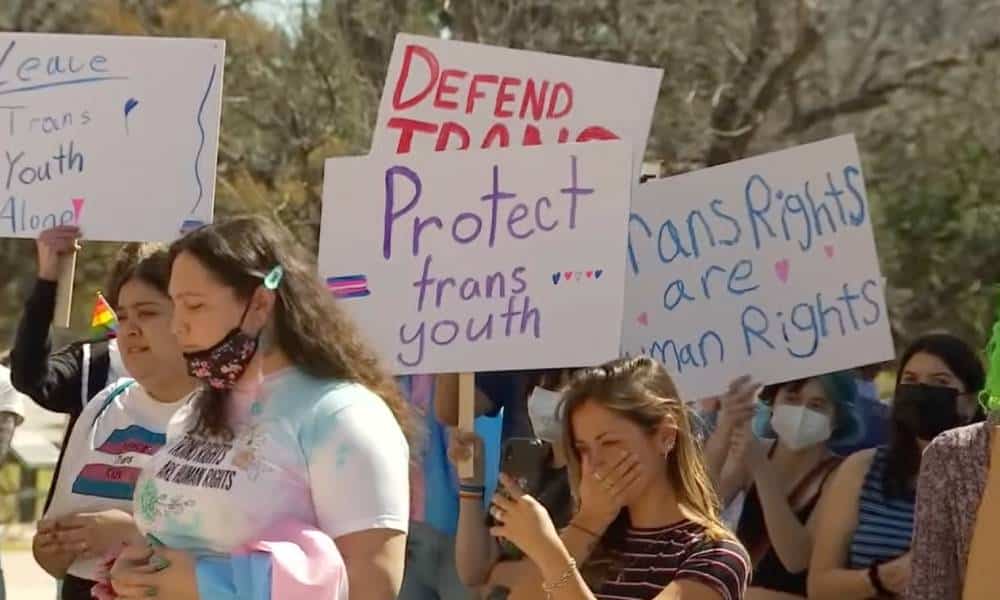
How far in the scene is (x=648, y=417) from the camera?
3.07m

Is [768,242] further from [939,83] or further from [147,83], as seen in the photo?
[939,83]

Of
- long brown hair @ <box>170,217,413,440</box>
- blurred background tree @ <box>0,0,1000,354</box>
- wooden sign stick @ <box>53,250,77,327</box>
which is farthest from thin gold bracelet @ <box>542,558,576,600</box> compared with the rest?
blurred background tree @ <box>0,0,1000,354</box>

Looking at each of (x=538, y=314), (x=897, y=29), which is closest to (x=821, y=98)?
(x=897, y=29)

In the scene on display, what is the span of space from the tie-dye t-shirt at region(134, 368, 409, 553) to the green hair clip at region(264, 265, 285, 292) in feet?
0.51

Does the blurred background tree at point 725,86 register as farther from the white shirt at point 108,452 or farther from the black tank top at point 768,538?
the white shirt at point 108,452

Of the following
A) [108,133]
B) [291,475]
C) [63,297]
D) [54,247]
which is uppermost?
[108,133]

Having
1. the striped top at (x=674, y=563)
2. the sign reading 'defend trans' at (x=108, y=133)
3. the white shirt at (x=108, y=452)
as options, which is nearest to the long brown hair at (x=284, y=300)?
the striped top at (x=674, y=563)

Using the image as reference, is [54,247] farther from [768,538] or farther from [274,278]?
[768,538]

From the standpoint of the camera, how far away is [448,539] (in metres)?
4.41

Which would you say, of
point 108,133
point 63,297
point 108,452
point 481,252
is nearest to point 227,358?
point 108,452

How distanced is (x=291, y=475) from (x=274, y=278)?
1.05 ft

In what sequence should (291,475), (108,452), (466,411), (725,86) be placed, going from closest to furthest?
(291,475) < (108,452) < (466,411) < (725,86)

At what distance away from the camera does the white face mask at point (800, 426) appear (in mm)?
4426

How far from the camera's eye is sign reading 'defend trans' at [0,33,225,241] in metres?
4.40
